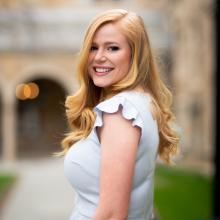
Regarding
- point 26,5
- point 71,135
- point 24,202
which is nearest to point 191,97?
point 26,5

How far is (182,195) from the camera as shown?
1172 cm

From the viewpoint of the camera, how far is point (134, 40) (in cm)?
174

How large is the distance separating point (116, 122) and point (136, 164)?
0.45 ft

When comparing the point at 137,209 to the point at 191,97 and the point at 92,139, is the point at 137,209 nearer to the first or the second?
the point at 92,139

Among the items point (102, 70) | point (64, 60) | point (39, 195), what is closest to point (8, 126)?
point (64, 60)

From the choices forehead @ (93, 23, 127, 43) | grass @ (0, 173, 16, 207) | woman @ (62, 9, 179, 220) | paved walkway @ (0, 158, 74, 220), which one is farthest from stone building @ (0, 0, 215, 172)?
forehead @ (93, 23, 127, 43)

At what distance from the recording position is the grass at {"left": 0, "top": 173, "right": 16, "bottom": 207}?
12.3 m

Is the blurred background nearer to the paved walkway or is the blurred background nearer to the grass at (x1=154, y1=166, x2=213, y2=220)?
the paved walkway

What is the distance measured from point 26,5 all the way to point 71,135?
20.5 meters

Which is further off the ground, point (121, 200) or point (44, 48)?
point (44, 48)

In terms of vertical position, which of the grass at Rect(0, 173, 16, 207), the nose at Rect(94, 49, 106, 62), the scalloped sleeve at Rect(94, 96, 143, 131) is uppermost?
the nose at Rect(94, 49, 106, 62)

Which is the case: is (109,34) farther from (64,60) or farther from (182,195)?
(64,60)

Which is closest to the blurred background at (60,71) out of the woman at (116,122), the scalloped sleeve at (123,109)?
the woman at (116,122)

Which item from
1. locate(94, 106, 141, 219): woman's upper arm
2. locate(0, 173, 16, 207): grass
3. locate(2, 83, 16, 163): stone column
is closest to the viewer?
locate(94, 106, 141, 219): woman's upper arm
